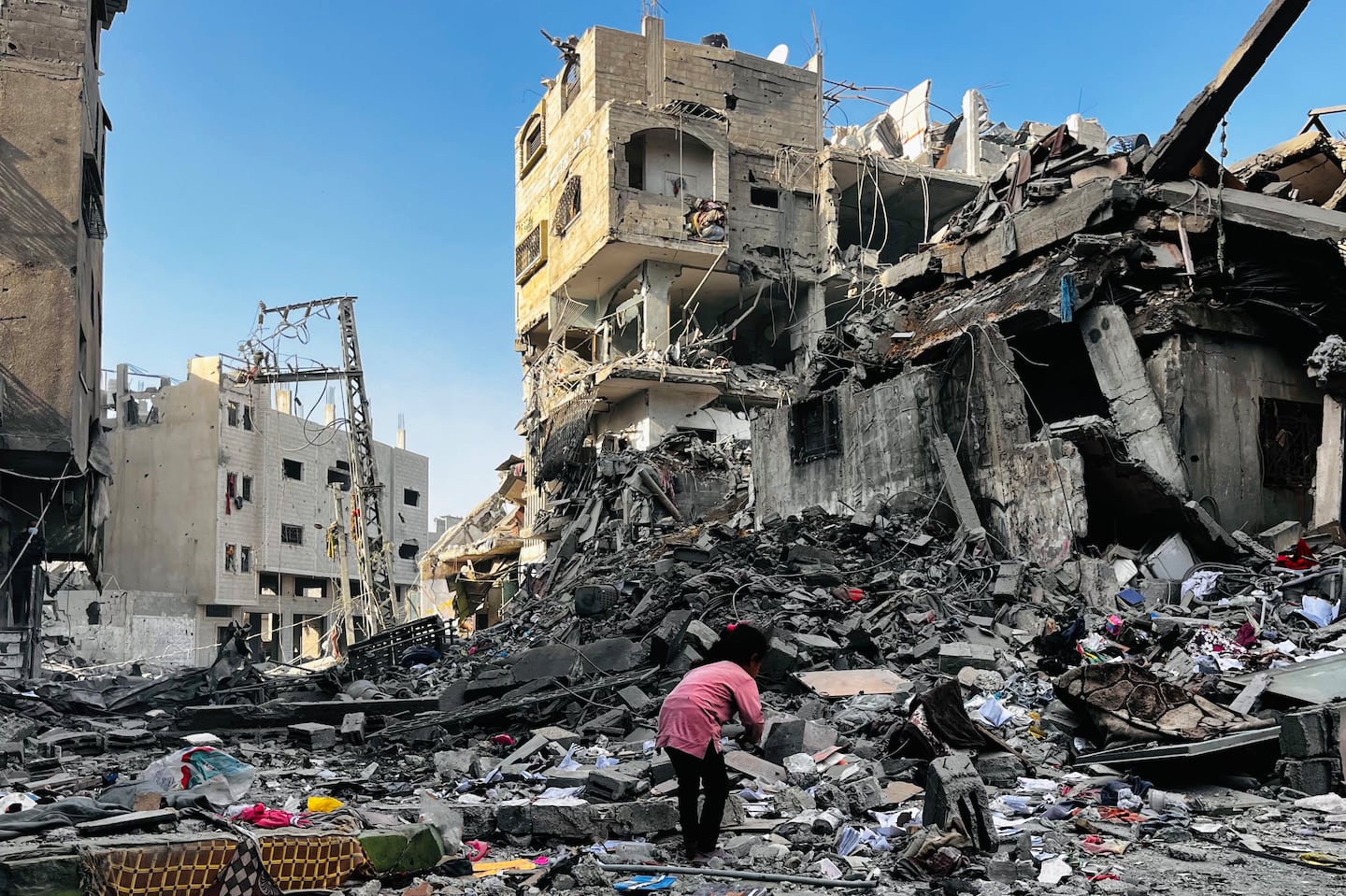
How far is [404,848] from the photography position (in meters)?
5.09

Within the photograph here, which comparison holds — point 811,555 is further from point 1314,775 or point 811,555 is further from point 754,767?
point 1314,775

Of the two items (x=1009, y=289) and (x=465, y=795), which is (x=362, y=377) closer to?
(x=1009, y=289)

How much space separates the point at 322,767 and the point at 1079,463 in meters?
8.90

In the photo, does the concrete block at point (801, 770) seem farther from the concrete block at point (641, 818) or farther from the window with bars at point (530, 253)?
the window with bars at point (530, 253)

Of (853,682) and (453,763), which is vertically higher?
(853,682)

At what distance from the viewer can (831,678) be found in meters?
9.46

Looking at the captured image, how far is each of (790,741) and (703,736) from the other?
7.72 feet

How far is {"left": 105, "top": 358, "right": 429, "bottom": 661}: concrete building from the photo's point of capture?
38.2 m

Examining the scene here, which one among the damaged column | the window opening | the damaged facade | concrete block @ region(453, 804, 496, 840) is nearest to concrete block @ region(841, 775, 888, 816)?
concrete block @ region(453, 804, 496, 840)

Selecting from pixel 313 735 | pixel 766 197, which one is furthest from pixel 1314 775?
pixel 766 197

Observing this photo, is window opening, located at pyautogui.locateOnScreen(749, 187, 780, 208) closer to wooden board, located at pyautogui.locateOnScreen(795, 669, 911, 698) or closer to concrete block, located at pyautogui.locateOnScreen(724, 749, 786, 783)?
wooden board, located at pyautogui.locateOnScreen(795, 669, 911, 698)

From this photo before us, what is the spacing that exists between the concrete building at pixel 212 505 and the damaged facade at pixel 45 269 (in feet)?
69.6

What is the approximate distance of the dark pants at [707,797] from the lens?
5234 millimetres

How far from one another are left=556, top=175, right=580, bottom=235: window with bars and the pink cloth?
2632 centimetres
